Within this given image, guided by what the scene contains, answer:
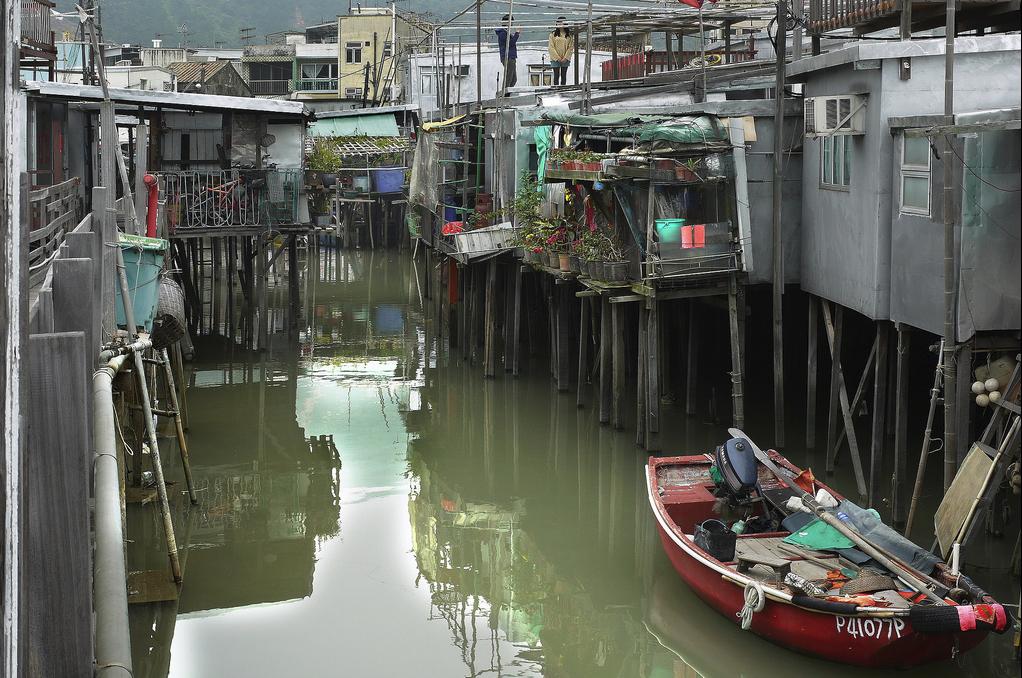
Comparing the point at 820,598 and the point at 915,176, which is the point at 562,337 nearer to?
the point at 915,176

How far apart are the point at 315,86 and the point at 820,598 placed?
5104 centimetres

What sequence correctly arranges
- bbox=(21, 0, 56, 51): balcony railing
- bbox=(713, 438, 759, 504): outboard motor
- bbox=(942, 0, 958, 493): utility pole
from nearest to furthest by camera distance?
bbox=(942, 0, 958, 493): utility pole < bbox=(713, 438, 759, 504): outboard motor < bbox=(21, 0, 56, 51): balcony railing

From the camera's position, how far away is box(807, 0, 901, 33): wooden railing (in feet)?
41.7

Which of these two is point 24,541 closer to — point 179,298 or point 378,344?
point 179,298

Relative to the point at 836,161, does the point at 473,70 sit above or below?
above

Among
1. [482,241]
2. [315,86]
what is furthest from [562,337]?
[315,86]

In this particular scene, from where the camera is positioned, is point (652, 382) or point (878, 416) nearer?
point (878, 416)

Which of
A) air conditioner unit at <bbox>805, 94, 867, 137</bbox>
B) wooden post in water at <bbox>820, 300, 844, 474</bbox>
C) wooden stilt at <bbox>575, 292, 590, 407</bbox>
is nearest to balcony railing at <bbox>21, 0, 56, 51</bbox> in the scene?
wooden stilt at <bbox>575, 292, 590, 407</bbox>

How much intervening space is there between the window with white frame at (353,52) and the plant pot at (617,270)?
4260 cm

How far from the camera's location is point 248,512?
14.1 metres

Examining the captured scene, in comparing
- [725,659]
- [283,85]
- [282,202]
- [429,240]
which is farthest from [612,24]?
[283,85]

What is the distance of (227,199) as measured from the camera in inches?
884

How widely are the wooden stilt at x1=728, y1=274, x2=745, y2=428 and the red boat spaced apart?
11.4 ft

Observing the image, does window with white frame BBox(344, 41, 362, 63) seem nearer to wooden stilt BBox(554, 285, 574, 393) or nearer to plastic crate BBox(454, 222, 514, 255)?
plastic crate BBox(454, 222, 514, 255)
